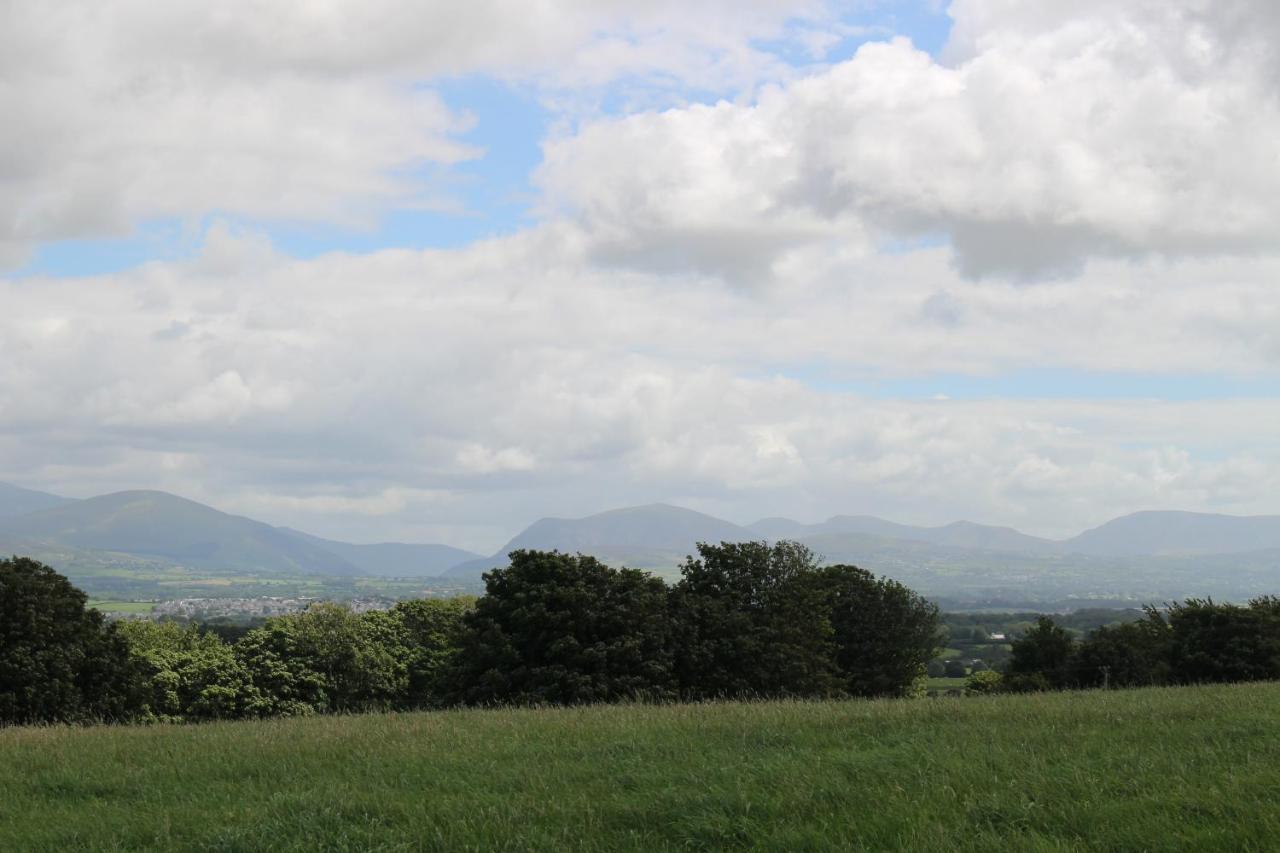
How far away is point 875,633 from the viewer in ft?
248

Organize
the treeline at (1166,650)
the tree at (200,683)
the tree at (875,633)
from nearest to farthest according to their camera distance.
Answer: the treeline at (1166,650)
the tree at (200,683)
the tree at (875,633)

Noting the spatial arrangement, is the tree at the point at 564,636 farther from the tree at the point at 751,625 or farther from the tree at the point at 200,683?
the tree at the point at 200,683

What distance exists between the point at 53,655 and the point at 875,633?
5250 cm

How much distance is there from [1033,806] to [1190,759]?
3.55m

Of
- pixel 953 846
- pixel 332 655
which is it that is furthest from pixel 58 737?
pixel 332 655

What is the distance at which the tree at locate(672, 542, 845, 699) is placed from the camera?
51.8 m

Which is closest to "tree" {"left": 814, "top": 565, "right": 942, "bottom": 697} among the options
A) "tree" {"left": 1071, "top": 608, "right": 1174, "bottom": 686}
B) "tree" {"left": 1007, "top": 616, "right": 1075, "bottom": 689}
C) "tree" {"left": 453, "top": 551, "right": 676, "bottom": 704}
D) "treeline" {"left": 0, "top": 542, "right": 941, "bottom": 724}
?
"treeline" {"left": 0, "top": 542, "right": 941, "bottom": 724}

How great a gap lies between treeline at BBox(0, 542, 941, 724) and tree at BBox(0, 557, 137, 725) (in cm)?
7

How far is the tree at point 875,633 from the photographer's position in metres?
74.1

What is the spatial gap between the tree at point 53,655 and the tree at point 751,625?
25078 millimetres

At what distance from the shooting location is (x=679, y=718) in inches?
770

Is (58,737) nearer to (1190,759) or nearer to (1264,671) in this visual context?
(1190,759)

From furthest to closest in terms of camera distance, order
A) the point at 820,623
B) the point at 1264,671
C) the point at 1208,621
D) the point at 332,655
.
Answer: the point at 332,655, the point at 820,623, the point at 1208,621, the point at 1264,671

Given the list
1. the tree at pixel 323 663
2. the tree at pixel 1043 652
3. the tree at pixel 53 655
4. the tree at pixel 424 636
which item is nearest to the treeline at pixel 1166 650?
the tree at pixel 1043 652
